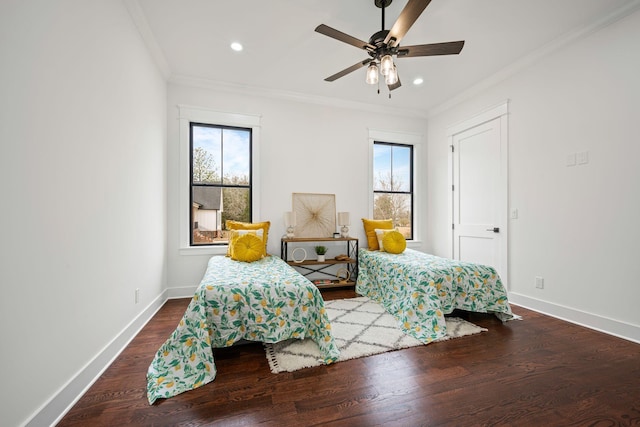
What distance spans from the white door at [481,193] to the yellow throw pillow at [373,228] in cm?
106

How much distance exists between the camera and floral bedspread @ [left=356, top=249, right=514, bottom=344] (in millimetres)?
2408

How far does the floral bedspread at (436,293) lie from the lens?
7.90ft

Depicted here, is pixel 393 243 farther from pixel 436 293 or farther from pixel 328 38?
pixel 328 38

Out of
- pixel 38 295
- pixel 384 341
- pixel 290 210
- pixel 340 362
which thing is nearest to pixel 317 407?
pixel 340 362

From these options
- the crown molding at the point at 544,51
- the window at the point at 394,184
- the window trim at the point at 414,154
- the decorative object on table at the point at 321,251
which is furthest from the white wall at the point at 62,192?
the crown molding at the point at 544,51

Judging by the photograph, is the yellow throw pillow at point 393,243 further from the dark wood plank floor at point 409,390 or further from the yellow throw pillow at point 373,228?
the dark wood plank floor at point 409,390

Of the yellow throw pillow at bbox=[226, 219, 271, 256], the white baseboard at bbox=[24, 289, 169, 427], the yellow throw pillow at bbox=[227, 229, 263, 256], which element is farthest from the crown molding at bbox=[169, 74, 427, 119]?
the white baseboard at bbox=[24, 289, 169, 427]

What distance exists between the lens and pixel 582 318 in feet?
8.46

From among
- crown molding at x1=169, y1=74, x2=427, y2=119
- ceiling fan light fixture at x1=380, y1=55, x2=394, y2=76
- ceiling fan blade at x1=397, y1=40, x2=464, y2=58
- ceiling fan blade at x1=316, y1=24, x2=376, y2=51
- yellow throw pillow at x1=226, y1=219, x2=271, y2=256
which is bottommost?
yellow throw pillow at x1=226, y1=219, x2=271, y2=256

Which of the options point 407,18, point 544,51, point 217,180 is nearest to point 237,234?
point 217,180

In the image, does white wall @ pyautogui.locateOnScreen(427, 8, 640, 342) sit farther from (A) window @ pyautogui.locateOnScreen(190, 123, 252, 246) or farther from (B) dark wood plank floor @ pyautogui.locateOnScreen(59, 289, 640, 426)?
(A) window @ pyautogui.locateOnScreen(190, 123, 252, 246)

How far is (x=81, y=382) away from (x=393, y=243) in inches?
124

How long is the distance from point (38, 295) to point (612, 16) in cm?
457

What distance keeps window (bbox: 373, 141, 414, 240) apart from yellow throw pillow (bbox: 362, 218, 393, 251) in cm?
36
